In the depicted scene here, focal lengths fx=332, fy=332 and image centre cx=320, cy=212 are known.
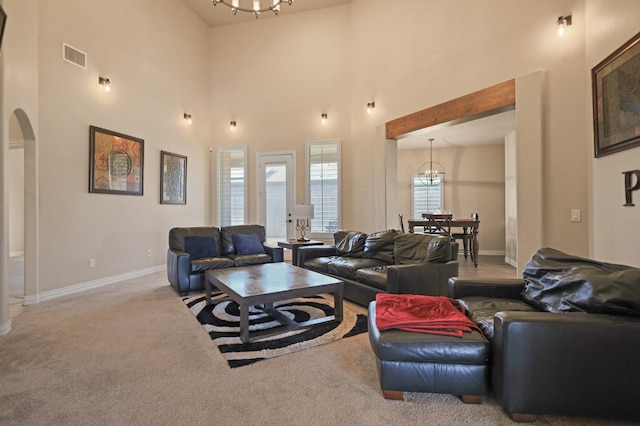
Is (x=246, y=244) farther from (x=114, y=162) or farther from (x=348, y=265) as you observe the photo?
(x=114, y=162)

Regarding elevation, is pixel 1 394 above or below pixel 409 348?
below

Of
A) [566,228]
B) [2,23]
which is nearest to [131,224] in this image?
[2,23]

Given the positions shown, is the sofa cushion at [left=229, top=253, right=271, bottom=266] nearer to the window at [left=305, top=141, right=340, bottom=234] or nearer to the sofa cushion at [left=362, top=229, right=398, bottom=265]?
the sofa cushion at [left=362, top=229, right=398, bottom=265]

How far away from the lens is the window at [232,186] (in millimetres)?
7184

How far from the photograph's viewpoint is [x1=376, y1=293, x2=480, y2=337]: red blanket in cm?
194

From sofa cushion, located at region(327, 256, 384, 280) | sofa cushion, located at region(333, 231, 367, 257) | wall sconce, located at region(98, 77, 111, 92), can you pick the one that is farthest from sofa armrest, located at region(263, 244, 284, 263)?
wall sconce, located at region(98, 77, 111, 92)

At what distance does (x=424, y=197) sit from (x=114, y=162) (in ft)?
23.2

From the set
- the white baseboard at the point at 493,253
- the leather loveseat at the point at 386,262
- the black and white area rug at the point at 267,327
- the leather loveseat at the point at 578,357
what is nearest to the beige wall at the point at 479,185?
the white baseboard at the point at 493,253

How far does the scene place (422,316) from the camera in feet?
6.89

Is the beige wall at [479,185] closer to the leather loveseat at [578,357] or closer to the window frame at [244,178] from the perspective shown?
the window frame at [244,178]

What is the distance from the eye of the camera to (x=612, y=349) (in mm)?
1605

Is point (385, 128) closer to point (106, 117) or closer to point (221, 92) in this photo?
point (221, 92)

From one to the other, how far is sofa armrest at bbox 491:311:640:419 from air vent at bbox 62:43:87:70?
5.66 meters

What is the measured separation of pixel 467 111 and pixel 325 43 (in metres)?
3.58
